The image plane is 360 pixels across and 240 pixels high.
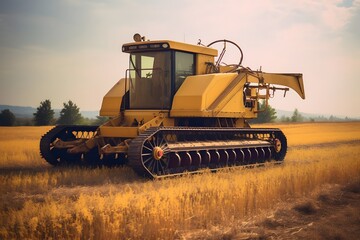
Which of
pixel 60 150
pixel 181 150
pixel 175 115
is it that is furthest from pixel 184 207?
pixel 60 150

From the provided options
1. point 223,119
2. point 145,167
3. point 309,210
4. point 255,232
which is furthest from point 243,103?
point 255,232

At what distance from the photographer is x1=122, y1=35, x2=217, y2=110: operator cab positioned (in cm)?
1307

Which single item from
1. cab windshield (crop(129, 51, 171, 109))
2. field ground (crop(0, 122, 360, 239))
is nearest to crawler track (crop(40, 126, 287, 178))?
field ground (crop(0, 122, 360, 239))

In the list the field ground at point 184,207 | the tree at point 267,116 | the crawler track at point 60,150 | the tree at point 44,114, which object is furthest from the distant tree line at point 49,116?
the field ground at point 184,207

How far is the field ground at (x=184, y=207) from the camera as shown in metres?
6.41

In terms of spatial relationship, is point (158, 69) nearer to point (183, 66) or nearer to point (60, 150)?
point (183, 66)

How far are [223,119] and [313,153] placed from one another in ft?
20.0

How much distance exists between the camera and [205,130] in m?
12.6

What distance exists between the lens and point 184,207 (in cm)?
751

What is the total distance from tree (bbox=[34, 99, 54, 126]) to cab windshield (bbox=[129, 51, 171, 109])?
56309mm

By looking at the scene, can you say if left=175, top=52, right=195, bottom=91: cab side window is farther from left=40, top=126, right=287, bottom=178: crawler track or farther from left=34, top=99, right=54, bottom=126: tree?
left=34, top=99, right=54, bottom=126: tree

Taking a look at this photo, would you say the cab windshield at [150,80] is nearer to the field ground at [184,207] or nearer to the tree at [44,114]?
the field ground at [184,207]

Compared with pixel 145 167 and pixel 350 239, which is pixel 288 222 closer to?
pixel 350 239

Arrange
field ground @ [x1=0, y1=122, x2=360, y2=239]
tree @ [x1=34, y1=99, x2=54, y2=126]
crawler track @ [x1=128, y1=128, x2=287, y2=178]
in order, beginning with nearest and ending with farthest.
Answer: field ground @ [x1=0, y1=122, x2=360, y2=239], crawler track @ [x1=128, y1=128, x2=287, y2=178], tree @ [x1=34, y1=99, x2=54, y2=126]
